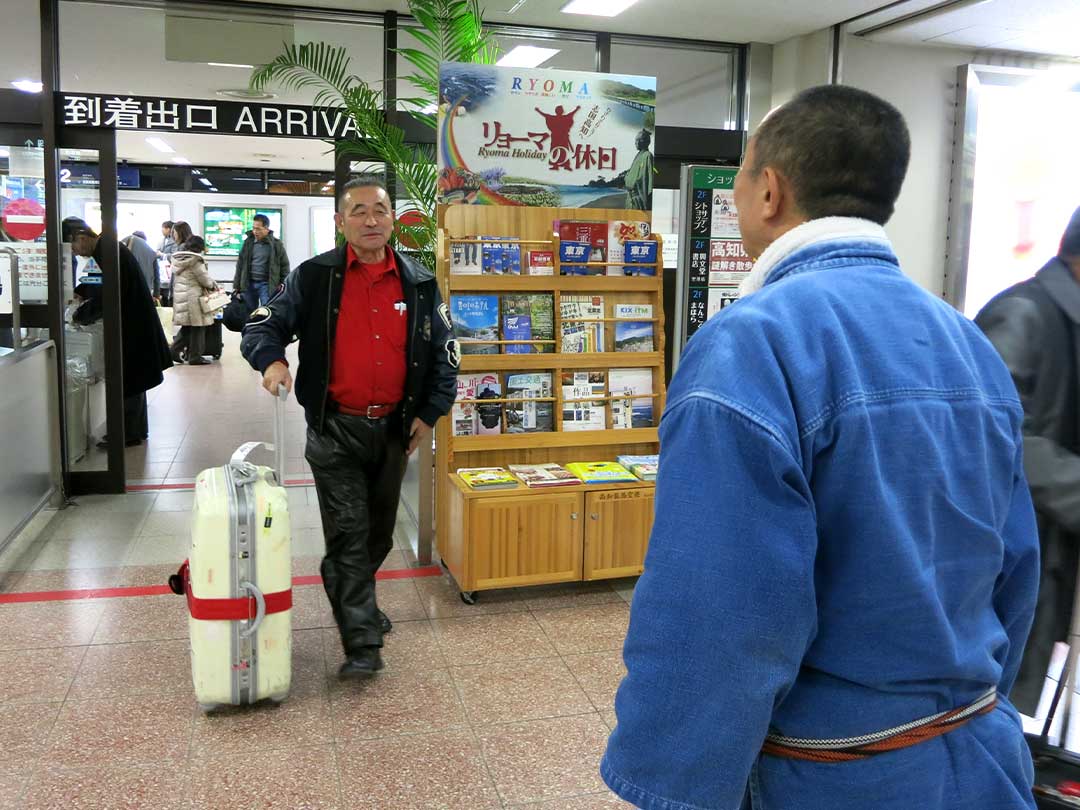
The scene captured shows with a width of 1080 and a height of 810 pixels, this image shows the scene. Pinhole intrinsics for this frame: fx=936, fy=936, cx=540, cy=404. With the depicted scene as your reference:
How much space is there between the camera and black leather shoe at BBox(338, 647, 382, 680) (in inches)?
127

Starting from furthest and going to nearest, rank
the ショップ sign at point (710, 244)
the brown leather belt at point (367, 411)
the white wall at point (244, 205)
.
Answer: the white wall at point (244, 205)
the ショップ sign at point (710, 244)
the brown leather belt at point (367, 411)

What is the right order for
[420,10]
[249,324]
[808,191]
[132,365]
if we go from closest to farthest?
[808,191] < [249,324] < [420,10] < [132,365]

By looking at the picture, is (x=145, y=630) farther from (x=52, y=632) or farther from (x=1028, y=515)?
(x=1028, y=515)

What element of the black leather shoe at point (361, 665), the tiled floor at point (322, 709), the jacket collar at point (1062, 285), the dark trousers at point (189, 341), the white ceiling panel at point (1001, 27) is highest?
the white ceiling panel at point (1001, 27)

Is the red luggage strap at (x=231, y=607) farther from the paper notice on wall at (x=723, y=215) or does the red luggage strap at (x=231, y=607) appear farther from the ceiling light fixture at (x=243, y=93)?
the ceiling light fixture at (x=243, y=93)

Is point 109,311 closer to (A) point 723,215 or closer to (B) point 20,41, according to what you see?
(B) point 20,41

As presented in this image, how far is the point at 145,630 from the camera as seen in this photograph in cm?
368

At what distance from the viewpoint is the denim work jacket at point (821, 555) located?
2.97 ft

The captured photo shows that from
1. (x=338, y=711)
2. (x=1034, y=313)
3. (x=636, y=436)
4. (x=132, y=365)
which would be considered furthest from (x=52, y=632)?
(x=1034, y=313)

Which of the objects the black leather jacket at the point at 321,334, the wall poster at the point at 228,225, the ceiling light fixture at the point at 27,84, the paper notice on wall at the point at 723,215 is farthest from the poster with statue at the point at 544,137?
the wall poster at the point at 228,225

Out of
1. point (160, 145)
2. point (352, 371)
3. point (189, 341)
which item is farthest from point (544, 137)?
point (160, 145)

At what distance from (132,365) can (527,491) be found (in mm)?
3703

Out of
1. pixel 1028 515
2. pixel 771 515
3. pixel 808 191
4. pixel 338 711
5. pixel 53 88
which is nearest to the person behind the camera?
pixel 771 515

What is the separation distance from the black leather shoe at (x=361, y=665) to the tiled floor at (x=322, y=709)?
4cm
